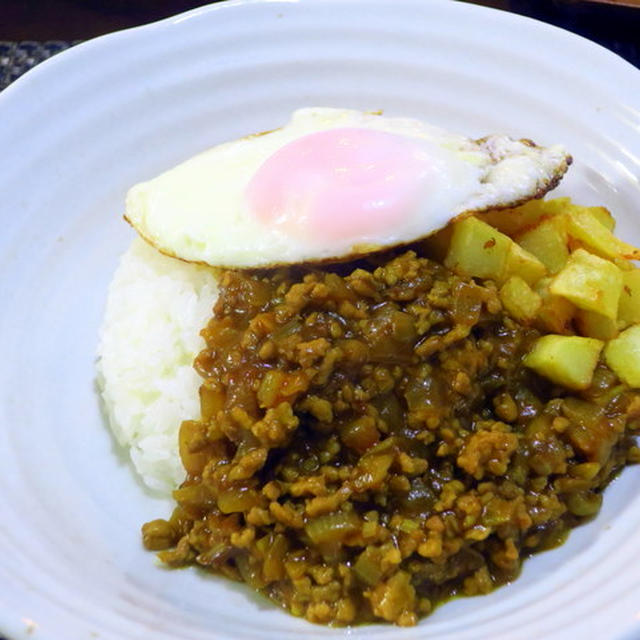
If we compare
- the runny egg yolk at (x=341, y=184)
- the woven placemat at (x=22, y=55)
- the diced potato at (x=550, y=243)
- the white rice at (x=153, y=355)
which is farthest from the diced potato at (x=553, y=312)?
the woven placemat at (x=22, y=55)

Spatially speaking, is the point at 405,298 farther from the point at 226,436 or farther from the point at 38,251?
the point at 38,251

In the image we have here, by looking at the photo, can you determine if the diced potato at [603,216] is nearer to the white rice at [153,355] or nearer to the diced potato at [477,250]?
the diced potato at [477,250]

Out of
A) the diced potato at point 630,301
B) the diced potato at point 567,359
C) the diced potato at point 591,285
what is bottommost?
the diced potato at point 567,359

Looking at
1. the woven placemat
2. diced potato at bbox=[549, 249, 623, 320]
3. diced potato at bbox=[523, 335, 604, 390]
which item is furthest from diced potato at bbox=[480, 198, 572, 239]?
the woven placemat

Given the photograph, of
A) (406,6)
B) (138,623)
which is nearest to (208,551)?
(138,623)

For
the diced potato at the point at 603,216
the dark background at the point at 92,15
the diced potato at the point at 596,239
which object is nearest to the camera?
the diced potato at the point at 596,239

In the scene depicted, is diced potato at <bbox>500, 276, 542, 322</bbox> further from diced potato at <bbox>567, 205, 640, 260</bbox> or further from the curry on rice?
diced potato at <bbox>567, 205, 640, 260</bbox>
